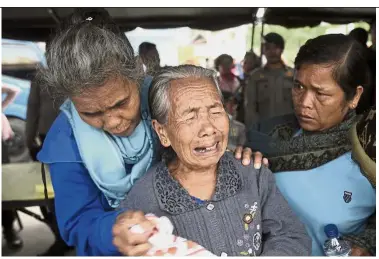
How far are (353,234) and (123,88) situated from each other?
1071 mm

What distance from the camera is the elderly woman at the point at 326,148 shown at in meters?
1.74

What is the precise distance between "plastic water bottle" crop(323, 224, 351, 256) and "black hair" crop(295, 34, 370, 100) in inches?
21.4

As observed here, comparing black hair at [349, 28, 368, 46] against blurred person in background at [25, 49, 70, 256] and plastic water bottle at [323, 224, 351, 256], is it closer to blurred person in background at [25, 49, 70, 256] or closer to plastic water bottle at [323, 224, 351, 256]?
plastic water bottle at [323, 224, 351, 256]

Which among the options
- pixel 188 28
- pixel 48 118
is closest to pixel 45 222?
pixel 48 118

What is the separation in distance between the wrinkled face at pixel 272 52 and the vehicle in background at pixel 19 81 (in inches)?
60.5

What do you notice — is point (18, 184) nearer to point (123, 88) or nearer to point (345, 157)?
point (123, 88)

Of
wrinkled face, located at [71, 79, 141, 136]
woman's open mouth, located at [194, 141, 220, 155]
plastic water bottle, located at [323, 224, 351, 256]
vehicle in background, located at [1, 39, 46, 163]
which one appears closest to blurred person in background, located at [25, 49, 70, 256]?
vehicle in background, located at [1, 39, 46, 163]

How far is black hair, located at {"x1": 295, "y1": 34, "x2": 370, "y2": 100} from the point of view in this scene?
1.76 meters

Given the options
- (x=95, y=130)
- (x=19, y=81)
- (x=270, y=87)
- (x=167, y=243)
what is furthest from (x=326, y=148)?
(x=19, y=81)

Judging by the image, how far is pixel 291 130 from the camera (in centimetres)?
203

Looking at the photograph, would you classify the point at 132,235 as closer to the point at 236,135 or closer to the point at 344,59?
the point at 236,135

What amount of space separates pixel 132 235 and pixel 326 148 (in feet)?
2.97

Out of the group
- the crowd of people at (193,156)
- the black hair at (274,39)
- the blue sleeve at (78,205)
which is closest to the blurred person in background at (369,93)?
the crowd of people at (193,156)

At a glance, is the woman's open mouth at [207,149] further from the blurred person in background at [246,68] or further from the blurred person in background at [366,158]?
the blurred person in background at [246,68]
